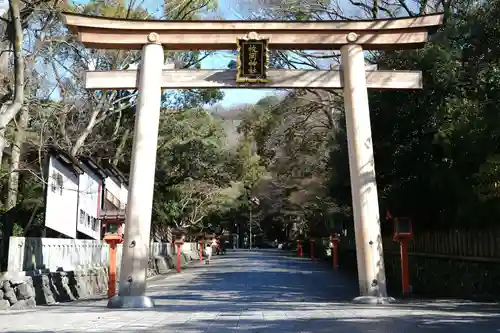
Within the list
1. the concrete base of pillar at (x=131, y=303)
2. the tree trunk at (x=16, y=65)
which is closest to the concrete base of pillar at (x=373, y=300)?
the concrete base of pillar at (x=131, y=303)

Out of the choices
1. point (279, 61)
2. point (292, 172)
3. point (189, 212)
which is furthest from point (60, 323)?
point (189, 212)

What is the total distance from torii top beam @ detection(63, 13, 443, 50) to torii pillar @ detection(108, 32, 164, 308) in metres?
0.42

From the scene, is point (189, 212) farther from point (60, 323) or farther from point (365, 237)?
point (60, 323)

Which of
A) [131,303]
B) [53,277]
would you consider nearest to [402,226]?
[131,303]

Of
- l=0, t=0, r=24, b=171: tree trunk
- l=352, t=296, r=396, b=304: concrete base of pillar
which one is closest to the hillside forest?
l=0, t=0, r=24, b=171: tree trunk

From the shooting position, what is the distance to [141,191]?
467 inches

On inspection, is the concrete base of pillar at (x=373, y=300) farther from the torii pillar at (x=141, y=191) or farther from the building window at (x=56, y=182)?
the building window at (x=56, y=182)

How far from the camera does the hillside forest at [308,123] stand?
41.3 feet

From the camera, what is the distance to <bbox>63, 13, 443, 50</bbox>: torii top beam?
12.6 metres

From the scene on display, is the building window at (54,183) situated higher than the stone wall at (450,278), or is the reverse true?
the building window at (54,183)

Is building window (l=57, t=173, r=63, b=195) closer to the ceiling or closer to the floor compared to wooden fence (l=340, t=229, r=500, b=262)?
closer to the ceiling

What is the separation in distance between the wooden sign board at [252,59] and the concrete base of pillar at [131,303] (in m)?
5.21

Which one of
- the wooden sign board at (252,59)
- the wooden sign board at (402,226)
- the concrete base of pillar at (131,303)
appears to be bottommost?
the concrete base of pillar at (131,303)

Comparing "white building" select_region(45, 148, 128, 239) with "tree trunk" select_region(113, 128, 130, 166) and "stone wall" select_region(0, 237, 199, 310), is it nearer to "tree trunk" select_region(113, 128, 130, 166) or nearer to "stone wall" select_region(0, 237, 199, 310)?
→ "stone wall" select_region(0, 237, 199, 310)
